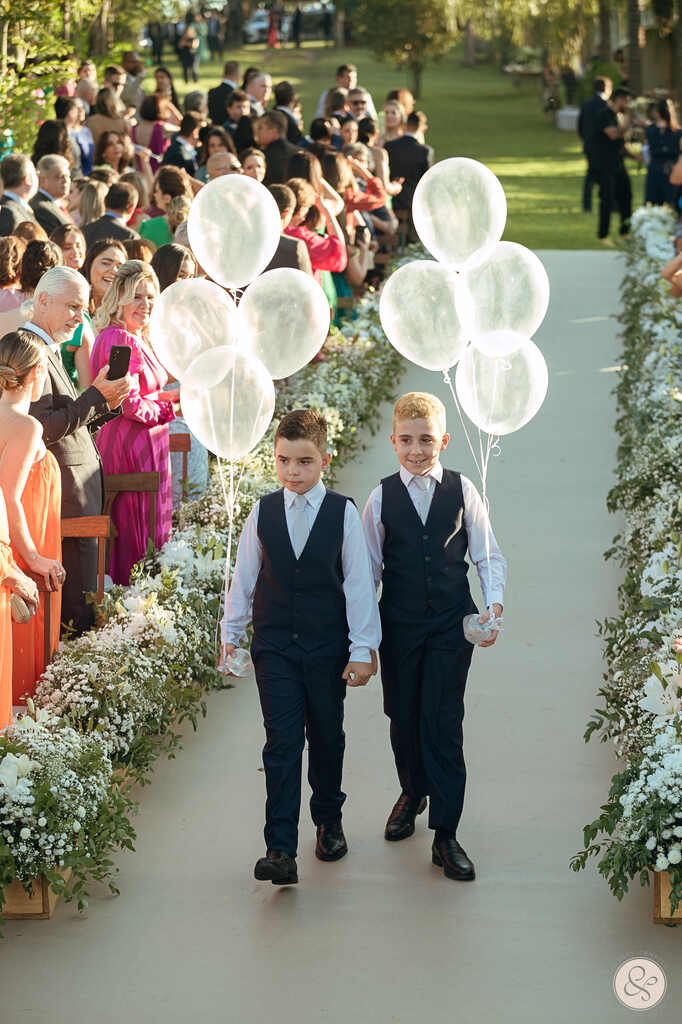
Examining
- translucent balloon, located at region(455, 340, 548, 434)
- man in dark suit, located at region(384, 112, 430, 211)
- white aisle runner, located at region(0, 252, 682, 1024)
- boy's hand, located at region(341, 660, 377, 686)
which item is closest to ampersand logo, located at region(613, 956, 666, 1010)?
white aisle runner, located at region(0, 252, 682, 1024)

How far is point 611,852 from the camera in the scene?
5.03 meters

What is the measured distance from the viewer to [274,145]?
13305 millimetres

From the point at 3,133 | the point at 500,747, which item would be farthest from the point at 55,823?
the point at 3,133

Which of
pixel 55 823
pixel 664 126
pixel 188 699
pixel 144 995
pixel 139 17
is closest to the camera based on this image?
pixel 144 995

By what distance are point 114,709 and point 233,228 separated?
231cm

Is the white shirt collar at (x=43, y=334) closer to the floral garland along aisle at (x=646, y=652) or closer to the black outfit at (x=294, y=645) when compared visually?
the black outfit at (x=294, y=645)

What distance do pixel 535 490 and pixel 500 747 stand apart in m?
4.25

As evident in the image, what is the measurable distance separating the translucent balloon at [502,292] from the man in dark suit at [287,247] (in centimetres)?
313

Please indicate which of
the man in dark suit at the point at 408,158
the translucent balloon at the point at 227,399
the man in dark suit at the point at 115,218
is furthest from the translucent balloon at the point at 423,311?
the man in dark suit at the point at 408,158

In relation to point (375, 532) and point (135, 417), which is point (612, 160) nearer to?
point (135, 417)

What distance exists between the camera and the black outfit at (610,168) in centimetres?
2023

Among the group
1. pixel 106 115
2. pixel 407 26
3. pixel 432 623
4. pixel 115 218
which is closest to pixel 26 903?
pixel 432 623

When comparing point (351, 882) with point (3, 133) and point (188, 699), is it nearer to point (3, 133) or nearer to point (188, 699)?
point (188, 699)

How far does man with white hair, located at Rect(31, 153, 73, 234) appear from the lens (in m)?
10.1
